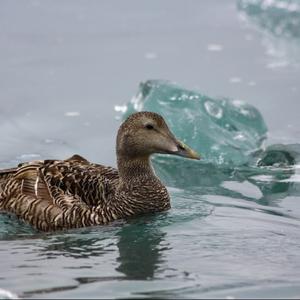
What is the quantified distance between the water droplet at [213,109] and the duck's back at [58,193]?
9.38 ft

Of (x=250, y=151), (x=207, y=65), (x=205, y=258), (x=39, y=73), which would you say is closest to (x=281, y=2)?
(x=207, y=65)

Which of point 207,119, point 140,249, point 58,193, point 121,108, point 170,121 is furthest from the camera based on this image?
point 121,108

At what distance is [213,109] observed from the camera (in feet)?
38.3

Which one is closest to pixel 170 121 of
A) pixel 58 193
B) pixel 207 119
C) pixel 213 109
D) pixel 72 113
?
pixel 207 119

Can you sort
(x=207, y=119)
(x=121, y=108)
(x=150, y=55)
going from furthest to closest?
(x=150, y=55) < (x=121, y=108) < (x=207, y=119)

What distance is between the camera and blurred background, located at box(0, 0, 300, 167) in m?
11.4

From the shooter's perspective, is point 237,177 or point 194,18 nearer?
point 237,177

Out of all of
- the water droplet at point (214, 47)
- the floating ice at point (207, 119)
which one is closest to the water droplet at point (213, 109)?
the floating ice at point (207, 119)

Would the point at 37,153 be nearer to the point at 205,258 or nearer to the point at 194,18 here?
the point at 205,258

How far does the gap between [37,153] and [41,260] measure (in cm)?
353

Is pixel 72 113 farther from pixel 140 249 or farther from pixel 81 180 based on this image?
pixel 140 249

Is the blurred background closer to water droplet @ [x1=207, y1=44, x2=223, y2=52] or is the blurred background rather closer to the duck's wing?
water droplet @ [x1=207, y1=44, x2=223, y2=52]

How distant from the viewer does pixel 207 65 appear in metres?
13.6

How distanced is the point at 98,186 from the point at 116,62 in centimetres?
532
